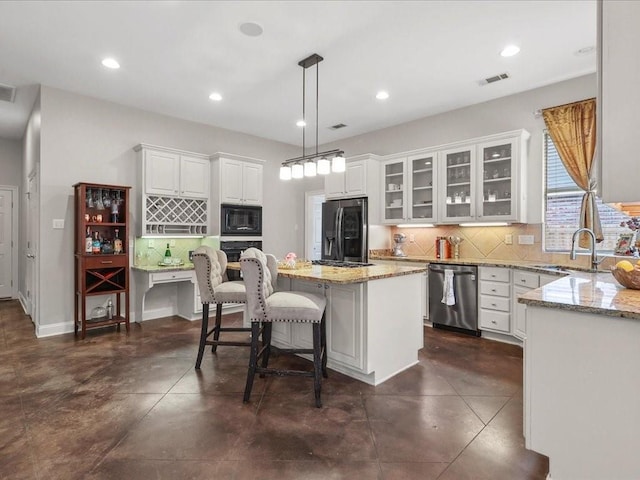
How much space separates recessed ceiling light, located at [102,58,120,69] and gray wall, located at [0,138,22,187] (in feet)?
14.6

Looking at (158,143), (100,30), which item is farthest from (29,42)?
(158,143)

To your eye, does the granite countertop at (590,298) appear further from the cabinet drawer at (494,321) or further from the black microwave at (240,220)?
the black microwave at (240,220)

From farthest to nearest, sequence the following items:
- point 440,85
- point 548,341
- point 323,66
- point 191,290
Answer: point 191,290
point 440,85
point 323,66
point 548,341

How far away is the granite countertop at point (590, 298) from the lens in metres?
1.50


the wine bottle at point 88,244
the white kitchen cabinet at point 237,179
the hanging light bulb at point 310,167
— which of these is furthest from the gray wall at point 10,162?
the hanging light bulb at point 310,167

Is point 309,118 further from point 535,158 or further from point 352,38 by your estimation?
point 535,158

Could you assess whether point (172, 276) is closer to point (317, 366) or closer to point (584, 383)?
point (317, 366)

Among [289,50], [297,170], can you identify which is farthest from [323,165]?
[289,50]

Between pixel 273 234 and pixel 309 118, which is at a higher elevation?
Answer: pixel 309 118

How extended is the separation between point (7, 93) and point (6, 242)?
11.0ft

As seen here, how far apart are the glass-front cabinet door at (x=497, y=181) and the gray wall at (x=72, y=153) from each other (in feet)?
13.8

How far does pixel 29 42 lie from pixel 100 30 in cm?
80

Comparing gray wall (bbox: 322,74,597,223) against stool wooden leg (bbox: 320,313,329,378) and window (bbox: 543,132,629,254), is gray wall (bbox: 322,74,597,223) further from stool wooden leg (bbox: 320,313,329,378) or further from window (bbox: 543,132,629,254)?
stool wooden leg (bbox: 320,313,329,378)

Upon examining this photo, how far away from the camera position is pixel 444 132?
199 inches
